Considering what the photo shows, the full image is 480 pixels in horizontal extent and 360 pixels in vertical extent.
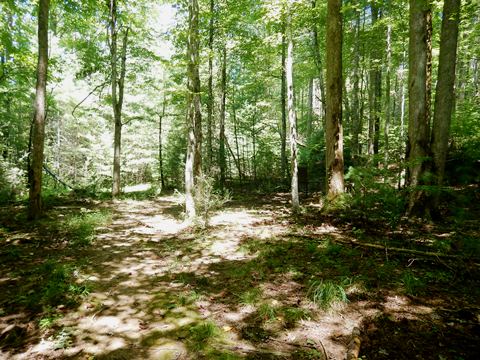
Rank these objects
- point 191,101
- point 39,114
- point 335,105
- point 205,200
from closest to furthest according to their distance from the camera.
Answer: point 205,200, point 335,105, point 39,114, point 191,101

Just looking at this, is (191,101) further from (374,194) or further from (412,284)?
(412,284)

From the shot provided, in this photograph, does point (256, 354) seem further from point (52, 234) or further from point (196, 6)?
point (196, 6)

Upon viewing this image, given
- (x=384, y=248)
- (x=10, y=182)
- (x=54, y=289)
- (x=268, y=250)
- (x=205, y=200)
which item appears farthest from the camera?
(x=10, y=182)

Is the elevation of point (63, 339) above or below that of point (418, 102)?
below

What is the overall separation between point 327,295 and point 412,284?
1196mm

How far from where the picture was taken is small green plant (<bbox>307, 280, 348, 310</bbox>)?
367 centimetres

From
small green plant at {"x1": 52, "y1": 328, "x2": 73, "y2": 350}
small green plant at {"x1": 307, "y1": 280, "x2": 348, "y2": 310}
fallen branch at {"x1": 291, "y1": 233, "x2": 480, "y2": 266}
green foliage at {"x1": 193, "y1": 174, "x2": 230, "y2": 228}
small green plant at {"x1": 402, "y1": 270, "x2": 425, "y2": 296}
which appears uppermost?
green foliage at {"x1": 193, "y1": 174, "x2": 230, "y2": 228}

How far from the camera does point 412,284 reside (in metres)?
3.87

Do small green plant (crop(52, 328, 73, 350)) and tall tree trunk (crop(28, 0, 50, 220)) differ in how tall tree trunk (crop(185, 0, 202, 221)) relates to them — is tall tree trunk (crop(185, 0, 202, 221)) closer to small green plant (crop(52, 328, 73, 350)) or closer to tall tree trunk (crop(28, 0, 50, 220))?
tall tree trunk (crop(28, 0, 50, 220))

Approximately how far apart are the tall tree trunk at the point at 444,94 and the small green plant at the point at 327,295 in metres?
4.59

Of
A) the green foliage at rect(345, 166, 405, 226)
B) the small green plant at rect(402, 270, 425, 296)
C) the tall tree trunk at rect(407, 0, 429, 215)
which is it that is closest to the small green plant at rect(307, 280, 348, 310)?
the small green plant at rect(402, 270, 425, 296)

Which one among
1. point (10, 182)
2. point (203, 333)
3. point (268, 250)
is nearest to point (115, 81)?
point (10, 182)

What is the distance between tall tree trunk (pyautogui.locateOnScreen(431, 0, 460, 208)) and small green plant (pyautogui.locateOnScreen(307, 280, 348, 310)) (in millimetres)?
4589

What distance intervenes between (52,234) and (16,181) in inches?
310
